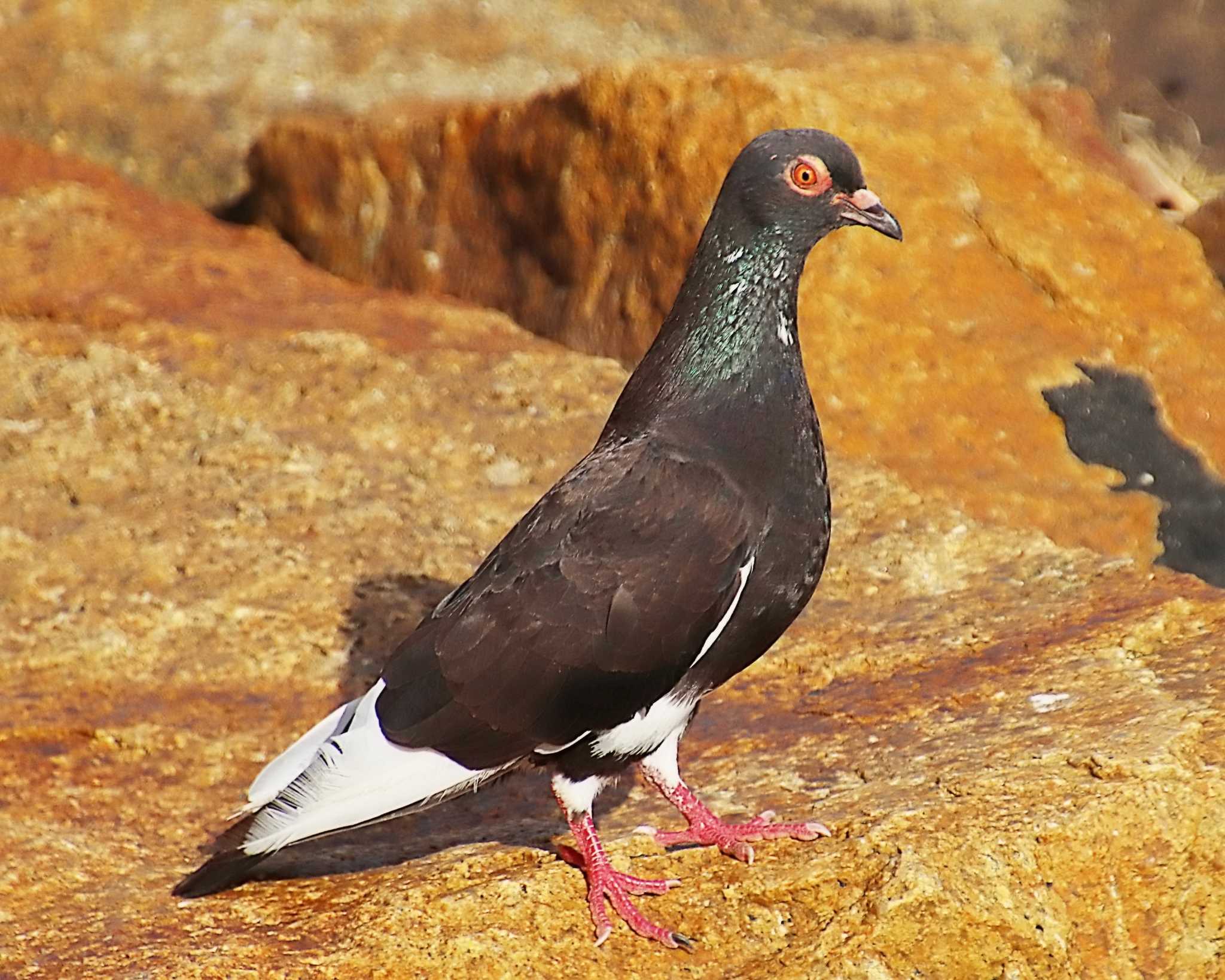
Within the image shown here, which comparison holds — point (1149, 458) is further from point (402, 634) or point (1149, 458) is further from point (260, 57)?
point (260, 57)

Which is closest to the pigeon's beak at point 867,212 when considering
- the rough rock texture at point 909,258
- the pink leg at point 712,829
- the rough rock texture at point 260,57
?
the pink leg at point 712,829

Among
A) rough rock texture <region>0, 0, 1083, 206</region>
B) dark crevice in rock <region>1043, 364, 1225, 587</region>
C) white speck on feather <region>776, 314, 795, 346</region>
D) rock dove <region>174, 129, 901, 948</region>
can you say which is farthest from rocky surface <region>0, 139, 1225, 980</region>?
rough rock texture <region>0, 0, 1083, 206</region>

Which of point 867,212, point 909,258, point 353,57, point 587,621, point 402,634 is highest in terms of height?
point 867,212

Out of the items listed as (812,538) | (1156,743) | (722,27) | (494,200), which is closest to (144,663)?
(812,538)

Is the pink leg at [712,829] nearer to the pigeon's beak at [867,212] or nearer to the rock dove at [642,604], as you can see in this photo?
the rock dove at [642,604]

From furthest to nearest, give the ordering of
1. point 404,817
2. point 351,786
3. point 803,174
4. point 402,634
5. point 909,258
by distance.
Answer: point 909,258, point 402,634, point 404,817, point 803,174, point 351,786

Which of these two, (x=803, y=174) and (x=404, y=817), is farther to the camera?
(x=404, y=817)

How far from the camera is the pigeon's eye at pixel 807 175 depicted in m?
4.82

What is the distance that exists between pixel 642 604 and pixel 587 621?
0.51 ft

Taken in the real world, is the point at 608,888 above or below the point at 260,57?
above

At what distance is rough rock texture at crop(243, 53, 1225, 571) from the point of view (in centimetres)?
749

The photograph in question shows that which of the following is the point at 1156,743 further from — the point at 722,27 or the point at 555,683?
the point at 722,27

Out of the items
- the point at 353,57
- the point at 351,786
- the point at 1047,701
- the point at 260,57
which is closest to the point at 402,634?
the point at 351,786

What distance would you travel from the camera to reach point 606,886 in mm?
4441
